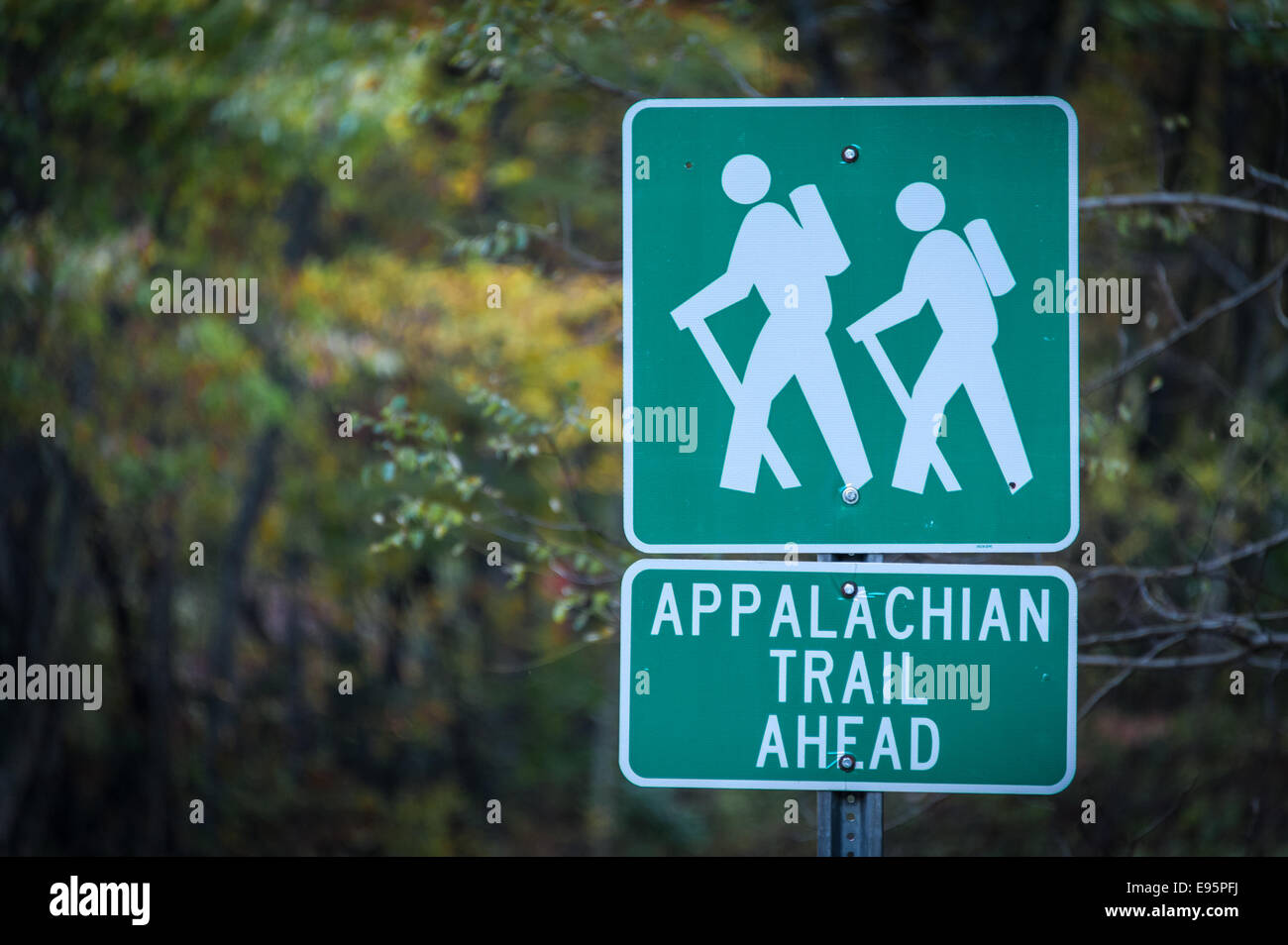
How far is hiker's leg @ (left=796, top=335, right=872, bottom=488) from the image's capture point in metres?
2.26

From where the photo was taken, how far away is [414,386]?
9.45 meters

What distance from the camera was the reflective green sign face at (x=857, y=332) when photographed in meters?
2.26

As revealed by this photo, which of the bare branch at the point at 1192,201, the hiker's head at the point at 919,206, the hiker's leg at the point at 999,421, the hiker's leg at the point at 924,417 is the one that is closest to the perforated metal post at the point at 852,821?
the hiker's leg at the point at 924,417

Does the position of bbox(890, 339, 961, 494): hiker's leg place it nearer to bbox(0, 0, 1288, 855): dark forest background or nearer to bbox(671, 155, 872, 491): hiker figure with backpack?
bbox(671, 155, 872, 491): hiker figure with backpack

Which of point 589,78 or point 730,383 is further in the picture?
point 589,78

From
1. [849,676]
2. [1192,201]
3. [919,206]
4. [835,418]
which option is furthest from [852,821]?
[1192,201]

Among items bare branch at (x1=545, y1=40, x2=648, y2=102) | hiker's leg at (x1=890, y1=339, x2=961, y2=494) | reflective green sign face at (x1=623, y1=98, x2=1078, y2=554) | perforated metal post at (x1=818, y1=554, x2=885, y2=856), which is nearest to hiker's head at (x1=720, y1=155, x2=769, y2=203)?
reflective green sign face at (x1=623, y1=98, x2=1078, y2=554)

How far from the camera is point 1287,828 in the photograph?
22.2 feet

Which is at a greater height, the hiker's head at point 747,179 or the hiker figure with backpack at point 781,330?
the hiker's head at point 747,179

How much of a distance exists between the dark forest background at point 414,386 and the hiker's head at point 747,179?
4.27 feet

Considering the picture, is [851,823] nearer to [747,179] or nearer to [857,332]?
[857,332]

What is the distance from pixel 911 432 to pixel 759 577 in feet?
1.30

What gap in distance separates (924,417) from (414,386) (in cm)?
758

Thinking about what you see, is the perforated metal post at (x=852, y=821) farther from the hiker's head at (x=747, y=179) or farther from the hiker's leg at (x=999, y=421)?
the hiker's head at (x=747, y=179)
